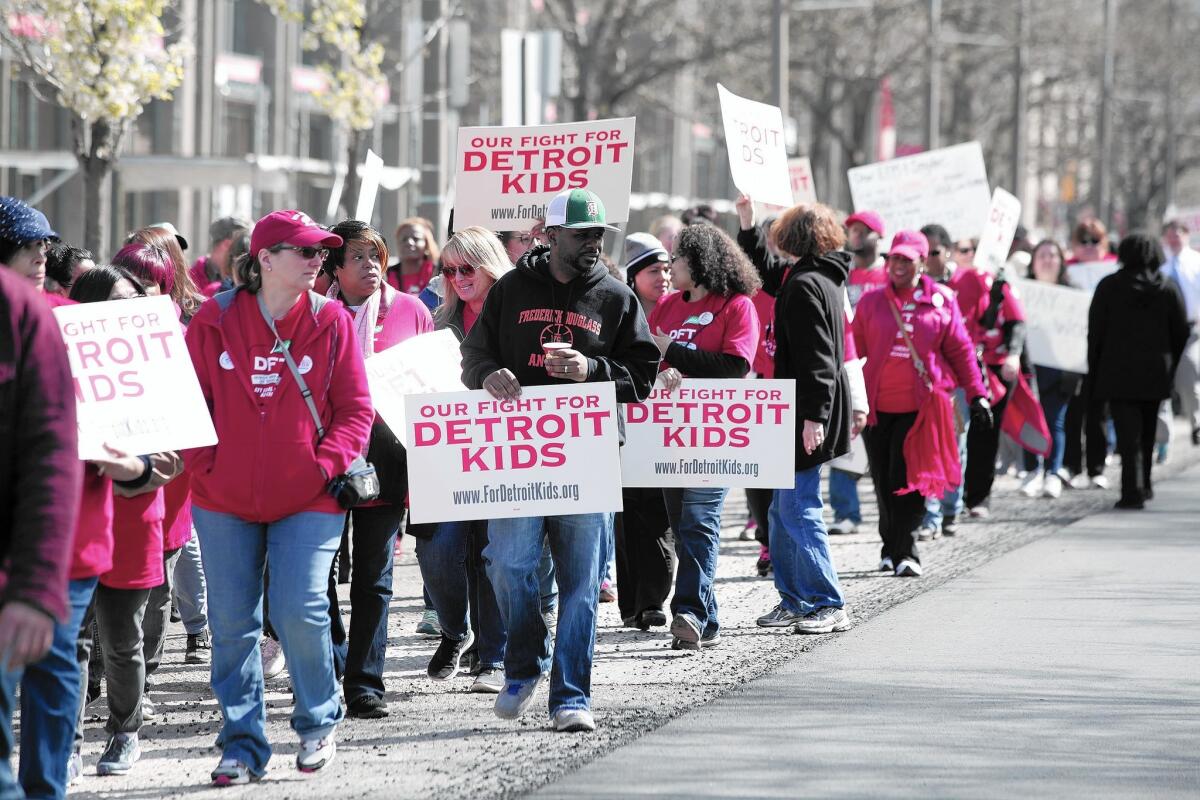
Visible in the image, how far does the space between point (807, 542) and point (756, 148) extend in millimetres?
2394

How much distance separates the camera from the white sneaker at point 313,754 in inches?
235

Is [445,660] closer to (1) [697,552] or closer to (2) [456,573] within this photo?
(2) [456,573]

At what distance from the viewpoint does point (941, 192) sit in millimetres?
15391

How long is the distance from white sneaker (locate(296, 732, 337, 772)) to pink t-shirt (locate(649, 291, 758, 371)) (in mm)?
2852

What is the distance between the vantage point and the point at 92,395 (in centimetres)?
566

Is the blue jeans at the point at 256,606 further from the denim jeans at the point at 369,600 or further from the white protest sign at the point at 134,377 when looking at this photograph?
the denim jeans at the point at 369,600

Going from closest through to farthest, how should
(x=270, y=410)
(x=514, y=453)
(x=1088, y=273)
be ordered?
(x=270, y=410)
(x=514, y=453)
(x=1088, y=273)

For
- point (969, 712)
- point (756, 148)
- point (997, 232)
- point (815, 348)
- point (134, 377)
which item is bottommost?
point (969, 712)

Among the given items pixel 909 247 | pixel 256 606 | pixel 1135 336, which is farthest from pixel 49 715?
pixel 1135 336

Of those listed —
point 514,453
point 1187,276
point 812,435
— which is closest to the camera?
point 514,453

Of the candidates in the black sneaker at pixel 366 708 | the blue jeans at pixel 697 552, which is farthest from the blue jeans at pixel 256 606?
the blue jeans at pixel 697 552

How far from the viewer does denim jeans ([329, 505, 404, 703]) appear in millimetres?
6934

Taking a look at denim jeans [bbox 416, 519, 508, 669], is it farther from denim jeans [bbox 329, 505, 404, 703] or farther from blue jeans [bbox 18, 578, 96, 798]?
blue jeans [bbox 18, 578, 96, 798]

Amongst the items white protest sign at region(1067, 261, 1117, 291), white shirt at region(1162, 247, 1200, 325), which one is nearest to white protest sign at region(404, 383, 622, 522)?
white protest sign at region(1067, 261, 1117, 291)
